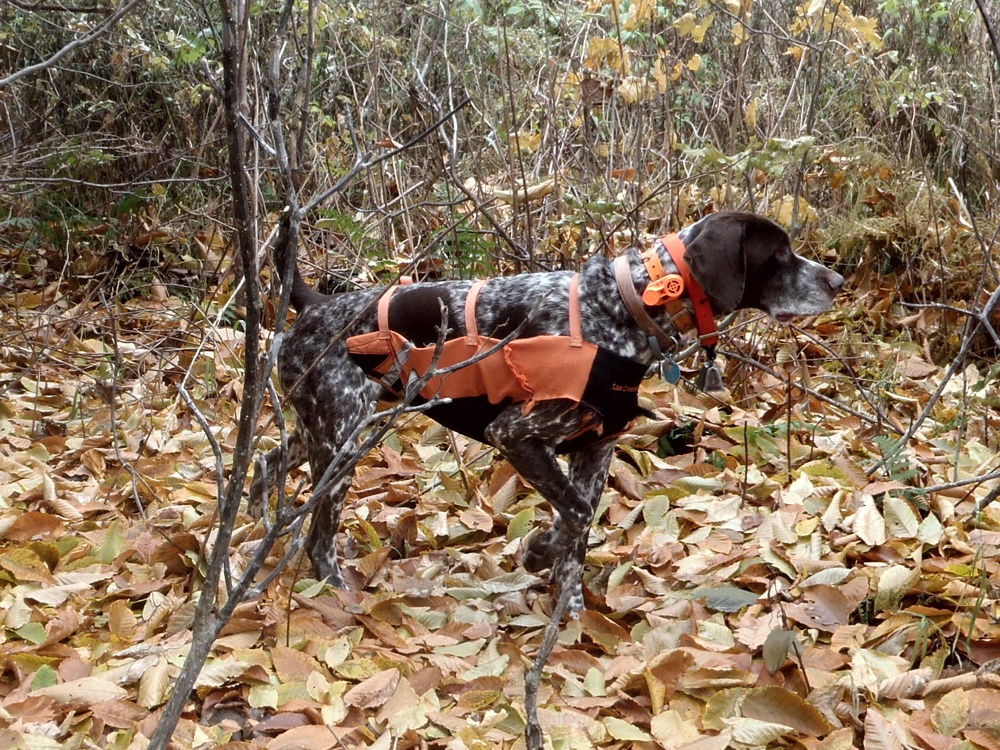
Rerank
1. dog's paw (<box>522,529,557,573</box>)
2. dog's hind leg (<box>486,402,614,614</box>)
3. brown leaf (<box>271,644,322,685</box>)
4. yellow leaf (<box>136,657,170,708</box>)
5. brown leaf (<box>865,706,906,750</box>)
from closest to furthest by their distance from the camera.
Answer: brown leaf (<box>865,706,906,750</box>)
yellow leaf (<box>136,657,170,708</box>)
brown leaf (<box>271,644,322,685</box>)
dog's hind leg (<box>486,402,614,614</box>)
dog's paw (<box>522,529,557,573</box>)

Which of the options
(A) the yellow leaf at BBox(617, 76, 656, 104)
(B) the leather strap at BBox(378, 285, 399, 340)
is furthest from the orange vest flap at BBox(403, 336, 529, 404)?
(A) the yellow leaf at BBox(617, 76, 656, 104)

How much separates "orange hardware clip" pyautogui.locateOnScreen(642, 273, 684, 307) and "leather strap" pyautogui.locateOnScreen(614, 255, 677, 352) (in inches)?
2.3

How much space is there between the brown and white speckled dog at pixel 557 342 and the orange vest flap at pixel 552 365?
0.01 meters

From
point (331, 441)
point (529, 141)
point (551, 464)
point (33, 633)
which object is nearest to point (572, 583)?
point (551, 464)

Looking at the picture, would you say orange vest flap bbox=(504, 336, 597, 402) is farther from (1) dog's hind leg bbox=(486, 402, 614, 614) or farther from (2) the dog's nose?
(2) the dog's nose

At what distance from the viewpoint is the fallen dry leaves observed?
3.05 meters

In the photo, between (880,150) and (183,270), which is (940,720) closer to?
(880,150)

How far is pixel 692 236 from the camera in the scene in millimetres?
3854

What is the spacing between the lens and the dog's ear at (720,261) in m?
3.68

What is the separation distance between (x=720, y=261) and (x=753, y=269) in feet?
0.85

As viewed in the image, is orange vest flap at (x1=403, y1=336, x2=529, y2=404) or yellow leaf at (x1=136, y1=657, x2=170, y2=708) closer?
yellow leaf at (x1=136, y1=657, x2=170, y2=708)

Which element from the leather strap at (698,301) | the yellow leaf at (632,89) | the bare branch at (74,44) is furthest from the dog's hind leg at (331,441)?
the yellow leaf at (632,89)

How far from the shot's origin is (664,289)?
3.73 m

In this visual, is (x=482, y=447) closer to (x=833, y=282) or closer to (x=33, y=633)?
Answer: (x=833, y=282)
